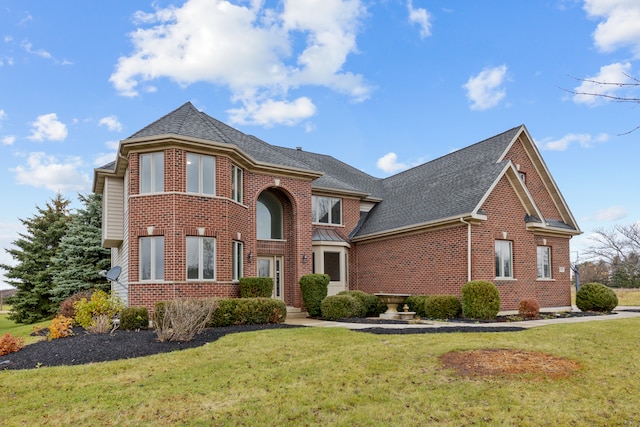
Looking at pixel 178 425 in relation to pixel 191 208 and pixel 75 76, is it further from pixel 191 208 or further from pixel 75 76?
pixel 75 76

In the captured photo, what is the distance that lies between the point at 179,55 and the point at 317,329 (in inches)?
420

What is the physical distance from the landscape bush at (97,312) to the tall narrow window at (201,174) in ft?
14.2

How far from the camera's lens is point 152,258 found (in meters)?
14.9

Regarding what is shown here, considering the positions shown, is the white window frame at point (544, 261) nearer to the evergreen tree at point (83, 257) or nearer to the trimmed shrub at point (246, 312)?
the trimmed shrub at point (246, 312)

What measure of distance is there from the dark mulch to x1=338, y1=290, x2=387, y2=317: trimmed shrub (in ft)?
22.5

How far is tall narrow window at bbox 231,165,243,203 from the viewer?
16858mm

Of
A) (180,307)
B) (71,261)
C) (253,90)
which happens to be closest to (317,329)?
(180,307)

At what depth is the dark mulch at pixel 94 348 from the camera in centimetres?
906

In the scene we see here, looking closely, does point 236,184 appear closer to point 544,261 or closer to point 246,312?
point 246,312

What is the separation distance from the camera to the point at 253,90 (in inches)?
777

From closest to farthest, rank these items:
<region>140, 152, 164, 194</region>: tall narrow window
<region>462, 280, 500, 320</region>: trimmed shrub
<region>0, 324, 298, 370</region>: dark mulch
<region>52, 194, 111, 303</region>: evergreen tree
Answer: <region>0, 324, 298, 370</region>: dark mulch → <region>140, 152, 164, 194</region>: tall narrow window → <region>462, 280, 500, 320</region>: trimmed shrub → <region>52, 194, 111, 303</region>: evergreen tree

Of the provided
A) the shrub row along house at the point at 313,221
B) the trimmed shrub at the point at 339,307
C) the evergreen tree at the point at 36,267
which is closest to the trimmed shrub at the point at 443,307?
the shrub row along house at the point at 313,221

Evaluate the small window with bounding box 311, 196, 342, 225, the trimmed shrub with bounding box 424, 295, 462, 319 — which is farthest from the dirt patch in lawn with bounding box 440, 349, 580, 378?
the small window with bounding box 311, 196, 342, 225

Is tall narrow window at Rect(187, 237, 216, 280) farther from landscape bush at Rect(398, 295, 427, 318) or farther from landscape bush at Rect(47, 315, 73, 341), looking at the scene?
landscape bush at Rect(398, 295, 427, 318)
